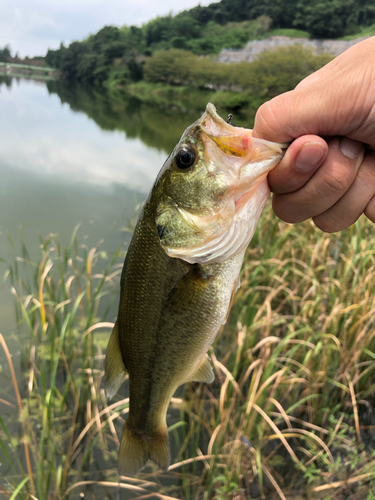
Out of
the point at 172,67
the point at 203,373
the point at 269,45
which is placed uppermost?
the point at 269,45

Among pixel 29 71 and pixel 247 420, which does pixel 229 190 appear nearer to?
pixel 247 420

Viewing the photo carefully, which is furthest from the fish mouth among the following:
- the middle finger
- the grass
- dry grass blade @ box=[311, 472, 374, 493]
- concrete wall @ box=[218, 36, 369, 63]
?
concrete wall @ box=[218, 36, 369, 63]

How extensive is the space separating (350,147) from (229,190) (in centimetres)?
56

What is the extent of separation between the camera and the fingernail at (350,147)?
1277 mm

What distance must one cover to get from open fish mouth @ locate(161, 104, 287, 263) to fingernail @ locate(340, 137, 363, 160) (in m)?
0.27

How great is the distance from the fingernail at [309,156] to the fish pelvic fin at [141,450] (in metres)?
1.36

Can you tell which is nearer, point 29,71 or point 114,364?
point 114,364

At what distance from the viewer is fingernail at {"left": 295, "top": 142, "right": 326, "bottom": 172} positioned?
3.72 ft

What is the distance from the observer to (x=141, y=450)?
5.09 ft

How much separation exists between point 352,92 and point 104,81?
74935mm

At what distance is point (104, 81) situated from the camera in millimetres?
65500

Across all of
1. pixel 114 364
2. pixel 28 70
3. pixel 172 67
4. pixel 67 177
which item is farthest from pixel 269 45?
pixel 114 364

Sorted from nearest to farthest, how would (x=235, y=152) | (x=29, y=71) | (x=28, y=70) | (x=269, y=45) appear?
(x=235, y=152) → (x=269, y=45) → (x=29, y=71) → (x=28, y=70)

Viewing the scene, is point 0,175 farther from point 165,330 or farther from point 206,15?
point 206,15
